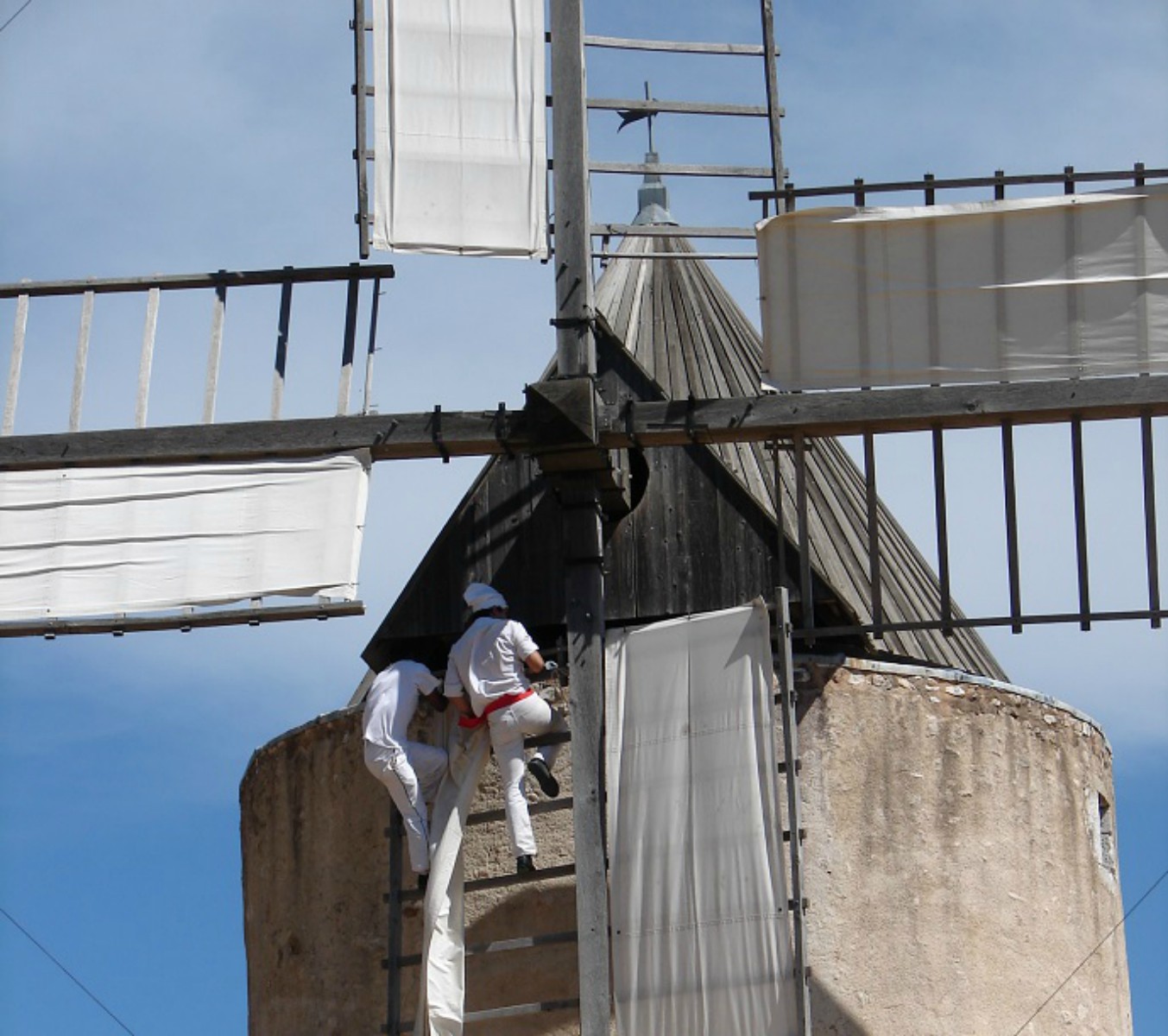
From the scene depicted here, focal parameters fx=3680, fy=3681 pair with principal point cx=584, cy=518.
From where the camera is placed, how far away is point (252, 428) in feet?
50.3

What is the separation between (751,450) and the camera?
16141 mm

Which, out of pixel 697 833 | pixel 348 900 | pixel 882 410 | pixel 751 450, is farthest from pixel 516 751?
pixel 751 450

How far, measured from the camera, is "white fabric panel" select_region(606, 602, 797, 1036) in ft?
46.8

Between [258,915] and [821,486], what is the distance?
317cm

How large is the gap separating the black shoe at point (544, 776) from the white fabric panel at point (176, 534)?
46.2 inches

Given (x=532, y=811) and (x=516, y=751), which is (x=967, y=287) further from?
(x=532, y=811)

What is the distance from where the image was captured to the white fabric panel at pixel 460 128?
1555 cm

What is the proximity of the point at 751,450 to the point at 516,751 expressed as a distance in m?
2.17

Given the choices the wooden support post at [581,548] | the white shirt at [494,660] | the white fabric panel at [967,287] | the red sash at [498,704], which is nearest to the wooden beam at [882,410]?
the white fabric panel at [967,287]

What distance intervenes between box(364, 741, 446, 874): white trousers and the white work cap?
0.62 m

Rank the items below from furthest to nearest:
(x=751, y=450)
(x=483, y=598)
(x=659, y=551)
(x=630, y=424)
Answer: (x=751, y=450) → (x=659, y=551) → (x=630, y=424) → (x=483, y=598)

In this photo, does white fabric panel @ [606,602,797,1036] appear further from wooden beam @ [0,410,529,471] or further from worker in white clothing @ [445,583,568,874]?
wooden beam @ [0,410,529,471]

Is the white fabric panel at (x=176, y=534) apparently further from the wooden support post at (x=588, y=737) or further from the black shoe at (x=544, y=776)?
the black shoe at (x=544, y=776)

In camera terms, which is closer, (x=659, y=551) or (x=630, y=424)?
(x=630, y=424)
